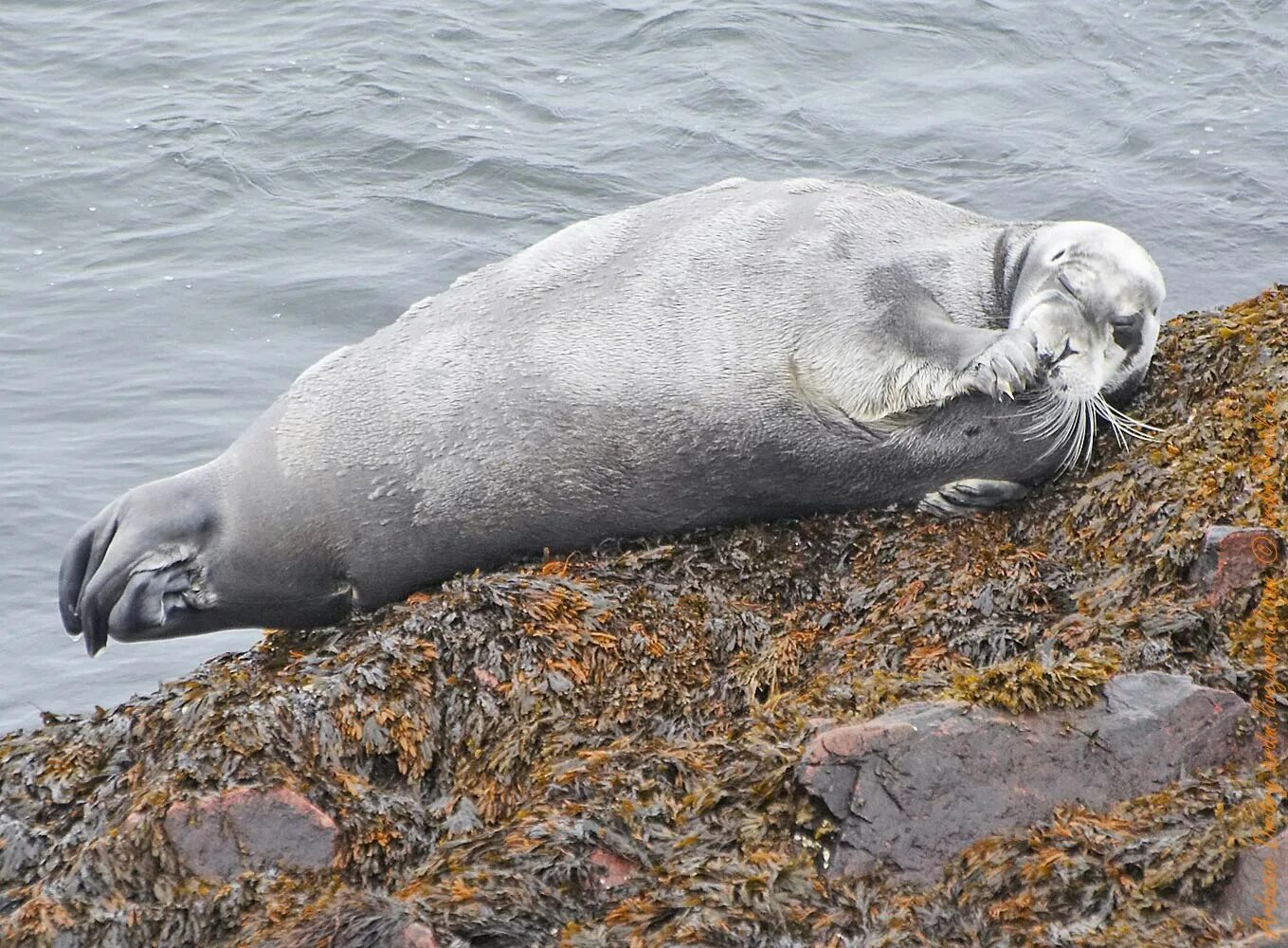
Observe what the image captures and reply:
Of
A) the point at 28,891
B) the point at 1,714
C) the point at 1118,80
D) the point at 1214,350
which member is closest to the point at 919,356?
the point at 1214,350

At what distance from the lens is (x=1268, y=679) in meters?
4.01

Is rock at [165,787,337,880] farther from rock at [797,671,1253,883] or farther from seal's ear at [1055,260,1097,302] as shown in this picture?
seal's ear at [1055,260,1097,302]

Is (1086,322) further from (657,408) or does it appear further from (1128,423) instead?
(657,408)

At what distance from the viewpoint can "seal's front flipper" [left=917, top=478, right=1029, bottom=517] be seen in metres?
5.46

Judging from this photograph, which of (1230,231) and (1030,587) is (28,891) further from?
(1230,231)

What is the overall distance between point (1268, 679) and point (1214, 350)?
2032 millimetres

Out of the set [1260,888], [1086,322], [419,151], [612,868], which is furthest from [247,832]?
[419,151]

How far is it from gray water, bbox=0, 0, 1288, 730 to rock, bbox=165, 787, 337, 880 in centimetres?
359

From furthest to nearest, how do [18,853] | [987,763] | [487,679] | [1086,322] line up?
[1086,322] < [487,679] < [18,853] < [987,763]

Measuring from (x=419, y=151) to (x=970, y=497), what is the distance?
8.99 metres

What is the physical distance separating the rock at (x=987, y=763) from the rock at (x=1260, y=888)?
377 mm

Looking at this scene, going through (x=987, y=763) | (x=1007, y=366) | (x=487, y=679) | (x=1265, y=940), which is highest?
(x=1007, y=366)

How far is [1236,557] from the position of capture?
173 inches

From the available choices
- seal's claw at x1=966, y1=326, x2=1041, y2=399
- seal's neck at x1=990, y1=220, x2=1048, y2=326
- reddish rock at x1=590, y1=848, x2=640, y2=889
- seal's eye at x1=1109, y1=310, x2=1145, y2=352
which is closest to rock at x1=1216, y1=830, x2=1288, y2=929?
reddish rock at x1=590, y1=848, x2=640, y2=889
